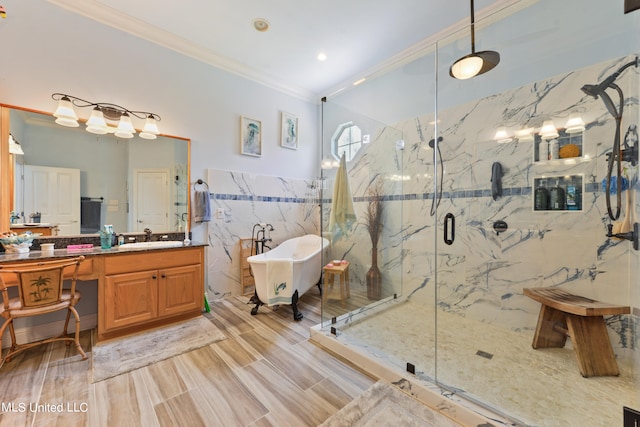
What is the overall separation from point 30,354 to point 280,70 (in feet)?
13.3

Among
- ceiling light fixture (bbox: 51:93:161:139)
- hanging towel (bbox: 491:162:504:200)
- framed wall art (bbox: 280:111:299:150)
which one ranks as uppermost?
framed wall art (bbox: 280:111:299:150)

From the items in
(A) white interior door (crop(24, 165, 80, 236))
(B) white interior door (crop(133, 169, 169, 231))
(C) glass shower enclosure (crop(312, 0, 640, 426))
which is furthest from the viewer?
(B) white interior door (crop(133, 169, 169, 231))

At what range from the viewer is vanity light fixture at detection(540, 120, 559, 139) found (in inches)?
84.3

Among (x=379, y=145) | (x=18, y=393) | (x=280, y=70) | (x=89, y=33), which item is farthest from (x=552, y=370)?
(x=89, y=33)

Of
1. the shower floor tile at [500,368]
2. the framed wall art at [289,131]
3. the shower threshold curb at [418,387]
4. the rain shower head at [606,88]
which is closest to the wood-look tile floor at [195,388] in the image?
the shower threshold curb at [418,387]

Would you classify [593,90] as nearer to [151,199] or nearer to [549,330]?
[549,330]

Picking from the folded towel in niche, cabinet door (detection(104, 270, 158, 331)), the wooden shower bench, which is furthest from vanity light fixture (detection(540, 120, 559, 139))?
cabinet door (detection(104, 270, 158, 331))

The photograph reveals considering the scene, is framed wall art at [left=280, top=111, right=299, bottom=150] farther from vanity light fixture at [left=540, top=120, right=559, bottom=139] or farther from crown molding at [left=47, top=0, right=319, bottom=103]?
vanity light fixture at [left=540, top=120, right=559, bottom=139]

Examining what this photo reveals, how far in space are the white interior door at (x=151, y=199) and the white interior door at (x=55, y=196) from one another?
1.58 ft

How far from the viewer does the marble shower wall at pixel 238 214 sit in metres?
3.28

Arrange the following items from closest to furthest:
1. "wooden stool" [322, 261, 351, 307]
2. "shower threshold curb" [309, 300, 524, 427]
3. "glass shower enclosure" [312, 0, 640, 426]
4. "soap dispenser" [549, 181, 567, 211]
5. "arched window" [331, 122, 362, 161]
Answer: "shower threshold curb" [309, 300, 524, 427] → "glass shower enclosure" [312, 0, 640, 426] → "soap dispenser" [549, 181, 567, 211] → "wooden stool" [322, 261, 351, 307] → "arched window" [331, 122, 362, 161]

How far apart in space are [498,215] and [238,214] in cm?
315

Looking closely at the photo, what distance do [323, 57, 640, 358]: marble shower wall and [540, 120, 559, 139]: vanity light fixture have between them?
45 mm

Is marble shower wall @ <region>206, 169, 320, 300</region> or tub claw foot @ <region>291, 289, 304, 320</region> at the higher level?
marble shower wall @ <region>206, 169, 320, 300</region>
